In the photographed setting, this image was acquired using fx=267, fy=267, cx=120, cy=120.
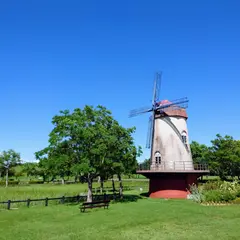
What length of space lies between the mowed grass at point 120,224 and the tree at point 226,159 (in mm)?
27548

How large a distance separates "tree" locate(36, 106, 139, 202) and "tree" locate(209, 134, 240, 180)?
92.6ft

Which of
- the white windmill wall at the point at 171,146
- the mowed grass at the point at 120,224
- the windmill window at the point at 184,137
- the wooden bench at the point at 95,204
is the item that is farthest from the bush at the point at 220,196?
the wooden bench at the point at 95,204

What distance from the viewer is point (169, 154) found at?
31453mm

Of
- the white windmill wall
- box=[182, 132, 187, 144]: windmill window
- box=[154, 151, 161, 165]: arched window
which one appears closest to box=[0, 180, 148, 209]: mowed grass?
box=[154, 151, 161, 165]: arched window

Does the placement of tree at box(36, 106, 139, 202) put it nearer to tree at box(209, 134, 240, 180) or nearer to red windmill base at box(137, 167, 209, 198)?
red windmill base at box(137, 167, 209, 198)

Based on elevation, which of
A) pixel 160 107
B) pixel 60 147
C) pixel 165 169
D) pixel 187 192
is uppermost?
pixel 160 107

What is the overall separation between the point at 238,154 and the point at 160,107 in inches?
877

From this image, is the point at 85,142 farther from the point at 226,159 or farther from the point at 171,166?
the point at 226,159

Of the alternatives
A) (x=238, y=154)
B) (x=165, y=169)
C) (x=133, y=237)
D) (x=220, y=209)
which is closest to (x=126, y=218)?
(x=133, y=237)

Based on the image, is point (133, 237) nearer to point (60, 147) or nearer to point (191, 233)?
point (191, 233)

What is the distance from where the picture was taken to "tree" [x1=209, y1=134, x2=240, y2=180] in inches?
1845

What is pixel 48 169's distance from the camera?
24.5 meters

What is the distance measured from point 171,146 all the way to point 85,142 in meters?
11.7

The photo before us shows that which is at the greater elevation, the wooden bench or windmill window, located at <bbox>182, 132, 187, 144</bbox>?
windmill window, located at <bbox>182, 132, 187, 144</bbox>
